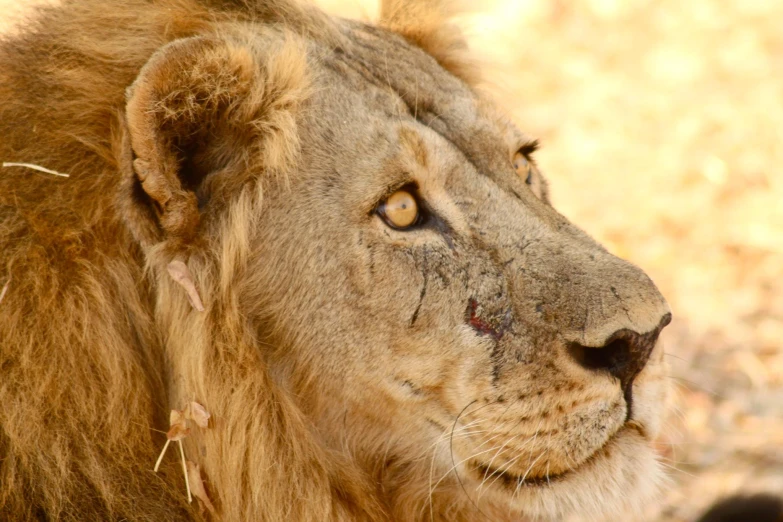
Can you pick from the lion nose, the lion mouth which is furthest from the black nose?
the lion mouth

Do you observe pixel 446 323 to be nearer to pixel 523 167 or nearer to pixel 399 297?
pixel 399 297

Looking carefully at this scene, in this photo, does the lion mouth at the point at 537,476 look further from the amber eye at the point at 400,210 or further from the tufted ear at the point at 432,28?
the tufted ear at the point at 432,28

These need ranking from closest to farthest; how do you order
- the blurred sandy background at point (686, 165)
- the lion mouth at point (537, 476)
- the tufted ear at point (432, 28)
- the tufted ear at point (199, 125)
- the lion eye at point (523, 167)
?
the tufted ear at point (199, 125), the lion mouth at point (537, 476), the lion eye at point (523, 167), the tufted ear at point (432, 28), the blurred sandy background at point (686, 165)

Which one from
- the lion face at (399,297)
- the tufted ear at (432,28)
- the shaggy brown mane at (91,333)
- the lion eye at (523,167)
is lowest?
the shaggy brown mane at (91,333)

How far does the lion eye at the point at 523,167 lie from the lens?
135 inches

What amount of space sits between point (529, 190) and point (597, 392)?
801 mm

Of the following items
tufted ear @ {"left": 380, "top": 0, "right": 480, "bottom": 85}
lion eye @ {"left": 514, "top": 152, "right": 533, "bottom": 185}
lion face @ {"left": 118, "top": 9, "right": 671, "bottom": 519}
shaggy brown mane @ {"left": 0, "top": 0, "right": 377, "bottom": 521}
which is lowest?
shaggy brown mane @ {"left": 0, "top": 0, "right": 377, "bottom": 521}

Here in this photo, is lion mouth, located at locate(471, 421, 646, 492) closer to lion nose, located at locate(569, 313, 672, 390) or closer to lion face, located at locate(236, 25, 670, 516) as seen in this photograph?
lion face, located at locate(236, 25, 670, 516)

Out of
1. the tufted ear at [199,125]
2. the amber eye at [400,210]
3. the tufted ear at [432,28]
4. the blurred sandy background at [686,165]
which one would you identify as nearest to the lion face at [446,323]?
the amber eye at [400,210]

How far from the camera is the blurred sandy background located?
454 centimetres

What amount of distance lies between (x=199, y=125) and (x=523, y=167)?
1244 millimetres

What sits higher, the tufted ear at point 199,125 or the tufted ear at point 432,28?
the tufted ear at point 432,28

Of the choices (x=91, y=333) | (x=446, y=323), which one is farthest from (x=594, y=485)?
(x=91, y=333)

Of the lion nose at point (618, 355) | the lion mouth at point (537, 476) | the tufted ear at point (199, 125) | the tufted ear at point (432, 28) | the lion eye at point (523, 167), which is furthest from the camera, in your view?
the tufted ear at point (432, 28)
